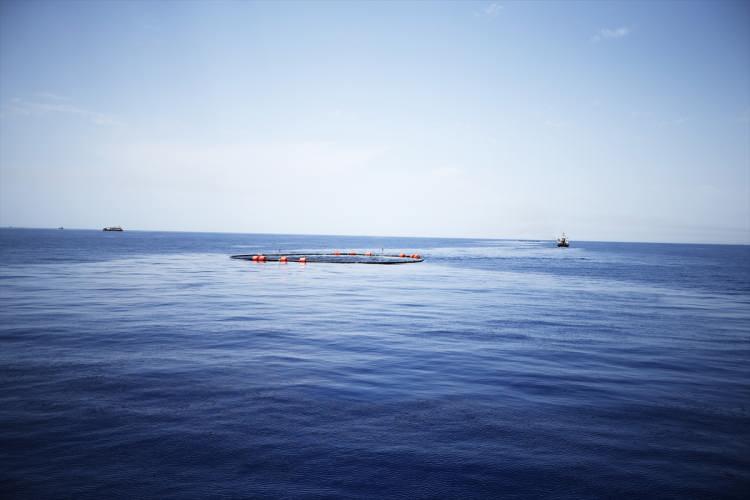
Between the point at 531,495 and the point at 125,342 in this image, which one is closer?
the point at 531,495

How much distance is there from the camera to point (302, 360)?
15.4 metres

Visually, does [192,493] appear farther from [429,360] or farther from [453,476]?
[429,360]

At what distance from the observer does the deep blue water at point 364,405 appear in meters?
7.72

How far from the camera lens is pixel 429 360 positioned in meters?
A: 15.8

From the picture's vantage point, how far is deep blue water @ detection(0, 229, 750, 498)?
25.3 ft

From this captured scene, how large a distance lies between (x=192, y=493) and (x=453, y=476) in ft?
15.7

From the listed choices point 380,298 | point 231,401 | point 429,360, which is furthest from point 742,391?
point 380,298

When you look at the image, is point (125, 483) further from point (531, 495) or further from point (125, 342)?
point (125, 342)

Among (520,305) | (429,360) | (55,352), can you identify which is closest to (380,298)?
(520,305)

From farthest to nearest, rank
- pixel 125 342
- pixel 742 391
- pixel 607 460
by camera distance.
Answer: pixel 125 342, pixel 742 391, pixel 607 460

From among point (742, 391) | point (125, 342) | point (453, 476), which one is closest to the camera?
point (453, 476)

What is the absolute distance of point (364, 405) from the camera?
441 inches

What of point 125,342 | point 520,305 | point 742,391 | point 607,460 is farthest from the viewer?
point 520,305

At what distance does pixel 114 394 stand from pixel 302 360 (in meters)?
6.05
